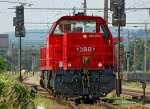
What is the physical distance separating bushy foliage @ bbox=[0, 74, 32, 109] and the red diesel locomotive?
8.55 meters

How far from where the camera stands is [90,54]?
966 inches

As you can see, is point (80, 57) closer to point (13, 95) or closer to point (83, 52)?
point (83, 52)

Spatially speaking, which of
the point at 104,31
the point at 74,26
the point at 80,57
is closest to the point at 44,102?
the point at 80,57

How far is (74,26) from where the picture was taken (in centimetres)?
2542

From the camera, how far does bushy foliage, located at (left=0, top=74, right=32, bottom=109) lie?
45.5 feet

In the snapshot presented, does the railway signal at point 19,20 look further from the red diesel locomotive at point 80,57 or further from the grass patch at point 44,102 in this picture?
the grass patch at point 44,102

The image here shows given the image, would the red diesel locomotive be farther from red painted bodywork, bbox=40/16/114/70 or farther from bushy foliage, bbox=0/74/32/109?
bushy foliage, bbox=0/74/32/109

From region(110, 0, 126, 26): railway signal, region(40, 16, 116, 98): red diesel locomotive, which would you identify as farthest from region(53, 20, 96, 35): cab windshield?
region(110, 0, 126, 26): railway signal

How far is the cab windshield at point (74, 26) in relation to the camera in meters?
25.2

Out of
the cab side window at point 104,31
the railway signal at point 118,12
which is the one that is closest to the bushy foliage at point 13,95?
the cab side window at point 104,31

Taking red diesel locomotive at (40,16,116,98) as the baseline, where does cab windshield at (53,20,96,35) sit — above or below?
above

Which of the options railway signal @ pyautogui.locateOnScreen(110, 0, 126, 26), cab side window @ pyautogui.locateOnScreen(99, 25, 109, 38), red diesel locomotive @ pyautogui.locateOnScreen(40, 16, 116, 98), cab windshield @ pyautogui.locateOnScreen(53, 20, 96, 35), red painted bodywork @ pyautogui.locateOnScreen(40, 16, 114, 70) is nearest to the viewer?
red diesel locomotive @ pyautogui.locateOnScreen(40, 16, 116, 98)

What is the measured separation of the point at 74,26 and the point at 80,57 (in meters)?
1.70

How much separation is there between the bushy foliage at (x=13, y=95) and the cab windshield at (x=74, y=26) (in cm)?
1008
